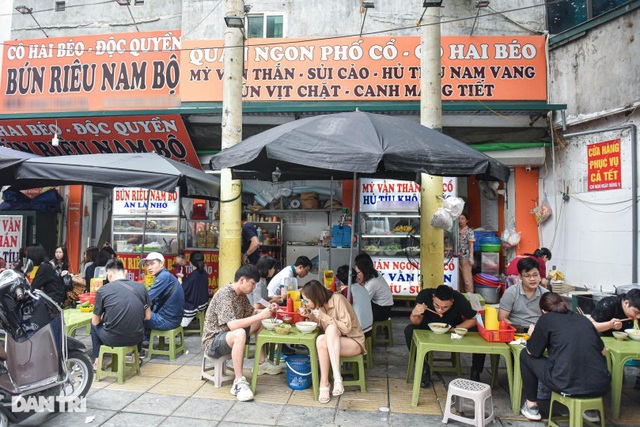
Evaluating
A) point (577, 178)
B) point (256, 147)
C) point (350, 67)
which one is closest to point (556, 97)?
point (577, 178)

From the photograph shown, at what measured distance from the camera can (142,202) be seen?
30.0ft

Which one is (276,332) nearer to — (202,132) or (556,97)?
(202,132)

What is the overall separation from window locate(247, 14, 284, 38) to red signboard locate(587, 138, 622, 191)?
6529mm

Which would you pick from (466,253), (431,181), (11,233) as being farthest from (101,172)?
(466,253)

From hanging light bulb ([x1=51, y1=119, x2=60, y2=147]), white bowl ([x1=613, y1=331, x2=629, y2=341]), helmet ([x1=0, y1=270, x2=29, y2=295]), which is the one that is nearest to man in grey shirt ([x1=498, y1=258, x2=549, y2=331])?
white bowl ([x1=613, y1=331, x2=629, y2=341])

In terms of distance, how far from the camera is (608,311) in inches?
182

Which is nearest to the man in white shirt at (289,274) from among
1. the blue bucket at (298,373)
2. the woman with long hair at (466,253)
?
the blue bucket at (298,373)

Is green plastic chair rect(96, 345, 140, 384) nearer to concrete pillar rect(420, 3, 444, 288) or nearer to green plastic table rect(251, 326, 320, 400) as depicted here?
green plastic table rect(251, 326, 320, 400)

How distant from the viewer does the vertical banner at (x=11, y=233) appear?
9.61 metres

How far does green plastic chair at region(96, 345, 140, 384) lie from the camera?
4.68m

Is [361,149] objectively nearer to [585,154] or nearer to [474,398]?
[474,398]

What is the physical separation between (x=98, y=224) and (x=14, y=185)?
4916mm

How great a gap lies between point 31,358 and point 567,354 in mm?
4358

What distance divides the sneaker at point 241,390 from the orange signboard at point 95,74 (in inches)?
259
